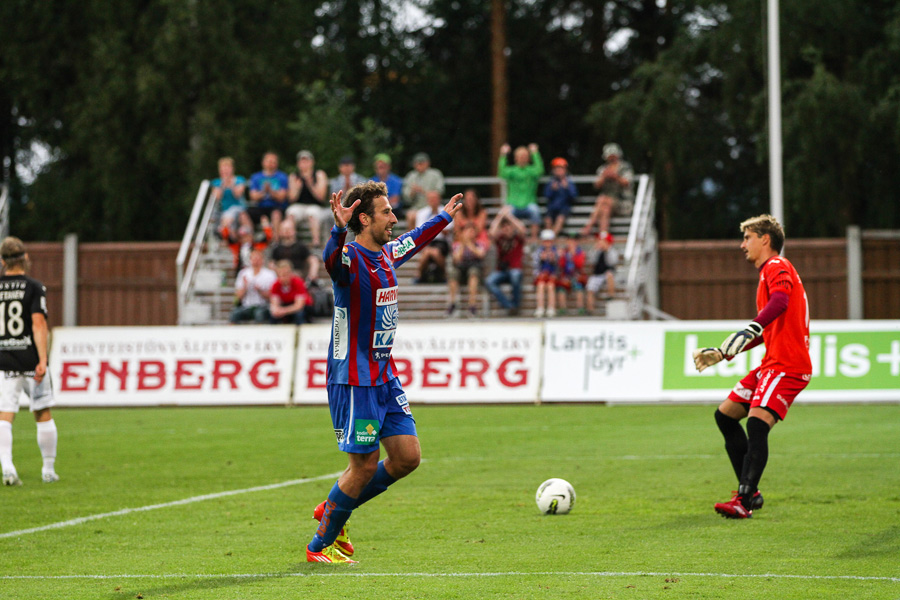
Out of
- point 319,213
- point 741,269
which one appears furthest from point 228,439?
point 741,269

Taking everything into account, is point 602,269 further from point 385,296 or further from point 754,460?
point 385,296

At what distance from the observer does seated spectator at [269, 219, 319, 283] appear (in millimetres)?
22094

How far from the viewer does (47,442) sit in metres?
11.4

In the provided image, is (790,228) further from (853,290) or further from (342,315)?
(342,315)

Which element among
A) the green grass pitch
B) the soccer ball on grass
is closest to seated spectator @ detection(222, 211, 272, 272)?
the green grass pitch

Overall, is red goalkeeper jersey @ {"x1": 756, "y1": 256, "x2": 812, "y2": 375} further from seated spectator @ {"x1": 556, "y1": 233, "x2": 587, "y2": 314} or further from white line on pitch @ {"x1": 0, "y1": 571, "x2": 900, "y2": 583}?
seated spectator @ {"x1": 556, "y1": 233, "x2": 587, "y2": 314}

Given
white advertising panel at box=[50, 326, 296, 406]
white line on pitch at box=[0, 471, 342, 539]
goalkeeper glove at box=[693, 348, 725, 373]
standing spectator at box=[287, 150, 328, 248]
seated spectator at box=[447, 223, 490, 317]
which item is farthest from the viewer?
standing spectator at box=[287, 150, 328, 248]

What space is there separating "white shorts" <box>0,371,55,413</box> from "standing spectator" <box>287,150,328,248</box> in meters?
12.4

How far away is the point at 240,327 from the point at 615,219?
8908mm

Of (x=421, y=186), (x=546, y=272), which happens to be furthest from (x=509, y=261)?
(x=421, y=186)

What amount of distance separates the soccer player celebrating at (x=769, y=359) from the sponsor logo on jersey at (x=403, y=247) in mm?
2699

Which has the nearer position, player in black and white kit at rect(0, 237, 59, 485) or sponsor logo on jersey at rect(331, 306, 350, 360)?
sponsor logo on jersey at rect(331, 306, 350, 360)

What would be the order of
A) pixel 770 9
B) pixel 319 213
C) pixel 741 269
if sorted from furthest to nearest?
1. pixel 741 269
2. pixel 319 213
3. pixel 770 9

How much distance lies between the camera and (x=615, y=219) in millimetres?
24906
